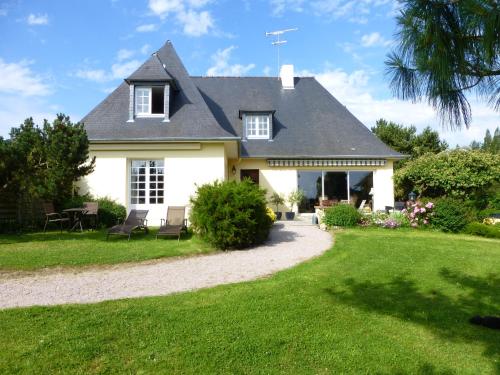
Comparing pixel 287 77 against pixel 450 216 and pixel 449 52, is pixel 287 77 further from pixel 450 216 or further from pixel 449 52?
pixel 449 52

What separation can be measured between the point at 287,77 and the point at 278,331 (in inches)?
942

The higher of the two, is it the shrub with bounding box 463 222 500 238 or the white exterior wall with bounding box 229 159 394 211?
the white exterior wall with bounding box 229 159 394 211

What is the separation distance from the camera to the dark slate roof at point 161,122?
16531mm

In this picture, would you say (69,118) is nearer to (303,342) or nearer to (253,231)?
(253,231)

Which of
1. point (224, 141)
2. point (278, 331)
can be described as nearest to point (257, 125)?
point (224, 141)

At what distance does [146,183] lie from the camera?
56.2ft

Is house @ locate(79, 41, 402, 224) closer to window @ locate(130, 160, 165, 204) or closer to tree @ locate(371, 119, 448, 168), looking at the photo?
window @ locate(130, 160, 165, 204)

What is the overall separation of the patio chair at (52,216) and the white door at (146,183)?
115 inches

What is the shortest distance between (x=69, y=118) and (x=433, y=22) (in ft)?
45.9

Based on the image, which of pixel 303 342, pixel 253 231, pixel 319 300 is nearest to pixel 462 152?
pixel 253 231

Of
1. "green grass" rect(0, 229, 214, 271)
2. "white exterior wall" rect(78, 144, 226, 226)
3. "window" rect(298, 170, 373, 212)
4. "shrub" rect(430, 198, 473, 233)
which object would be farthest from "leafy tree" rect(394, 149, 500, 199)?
"green grass" rect(0, 229, 214, 271)

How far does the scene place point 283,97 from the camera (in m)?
25.5

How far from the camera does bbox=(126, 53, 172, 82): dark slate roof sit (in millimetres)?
17531

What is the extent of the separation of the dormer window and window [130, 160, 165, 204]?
7204 millimetres
